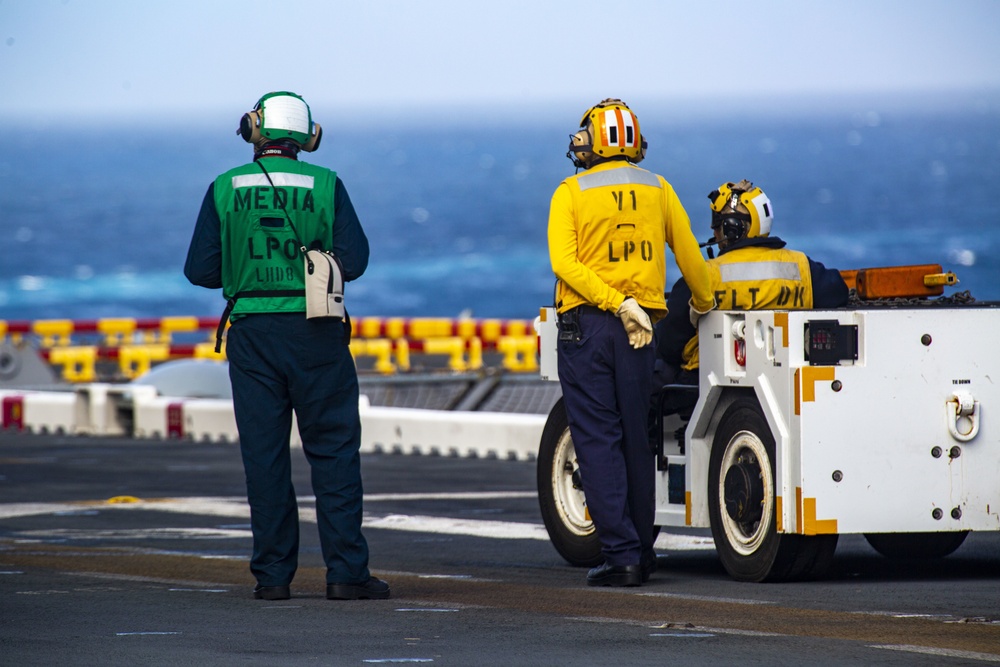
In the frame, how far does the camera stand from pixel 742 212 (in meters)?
9.58

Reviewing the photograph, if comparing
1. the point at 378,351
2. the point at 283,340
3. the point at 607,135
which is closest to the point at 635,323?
the point at 607,135

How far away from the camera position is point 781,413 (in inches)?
341

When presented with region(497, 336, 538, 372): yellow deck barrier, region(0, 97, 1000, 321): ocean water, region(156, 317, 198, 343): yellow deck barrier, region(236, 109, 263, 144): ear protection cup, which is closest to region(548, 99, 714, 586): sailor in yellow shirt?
region(236, 109, 263, 144): ear protection cup

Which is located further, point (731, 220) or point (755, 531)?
point (731, 220)

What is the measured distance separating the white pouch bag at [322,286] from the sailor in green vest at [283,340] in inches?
4.7

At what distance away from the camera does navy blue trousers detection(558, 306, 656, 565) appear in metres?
8.84

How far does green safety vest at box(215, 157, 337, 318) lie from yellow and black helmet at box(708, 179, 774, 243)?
84.6 inches

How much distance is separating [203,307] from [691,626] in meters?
103

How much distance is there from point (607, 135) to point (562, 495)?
1.99 metres

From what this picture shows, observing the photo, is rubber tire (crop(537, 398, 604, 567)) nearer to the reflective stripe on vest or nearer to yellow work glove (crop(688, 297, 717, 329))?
yellow work glove (crop(688, 297, 717, 329))

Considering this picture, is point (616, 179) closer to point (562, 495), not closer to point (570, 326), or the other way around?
point (570, 326)

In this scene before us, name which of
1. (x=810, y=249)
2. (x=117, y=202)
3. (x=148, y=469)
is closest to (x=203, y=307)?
(x=810, y=249)

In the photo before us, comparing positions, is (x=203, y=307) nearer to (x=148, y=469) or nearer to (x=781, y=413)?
(x=148, y=469)

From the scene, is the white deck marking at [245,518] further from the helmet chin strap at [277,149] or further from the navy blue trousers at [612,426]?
the helmet chin strap at [277,149]
